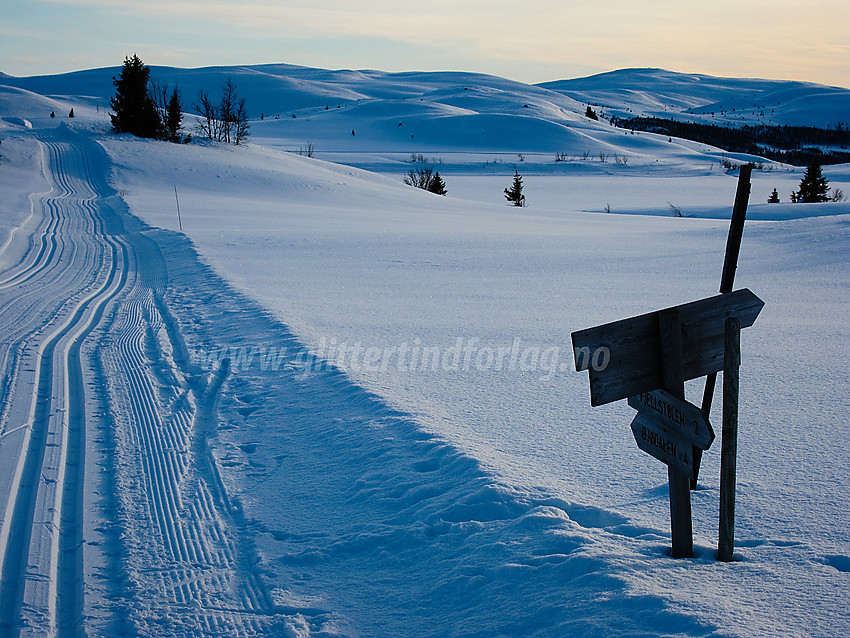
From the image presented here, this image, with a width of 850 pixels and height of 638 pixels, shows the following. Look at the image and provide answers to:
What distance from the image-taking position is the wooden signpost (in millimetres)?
3131

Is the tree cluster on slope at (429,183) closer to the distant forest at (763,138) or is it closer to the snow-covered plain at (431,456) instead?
the snow-covered plain at (431,456)

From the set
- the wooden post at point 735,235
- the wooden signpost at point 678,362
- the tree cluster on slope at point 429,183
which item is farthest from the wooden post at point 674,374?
the tree cluster on slope at point 429,183

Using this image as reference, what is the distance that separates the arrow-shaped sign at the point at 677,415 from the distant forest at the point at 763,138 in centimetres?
9218

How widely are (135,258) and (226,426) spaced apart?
9659 mm

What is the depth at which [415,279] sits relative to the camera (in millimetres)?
12766

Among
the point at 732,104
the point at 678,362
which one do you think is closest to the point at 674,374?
the point at 678,362

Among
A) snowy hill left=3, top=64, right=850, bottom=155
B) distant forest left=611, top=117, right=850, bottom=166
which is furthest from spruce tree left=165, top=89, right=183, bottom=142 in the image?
distant forest left=611, top=117, right=850, bottom=166

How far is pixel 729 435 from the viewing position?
10.8 feet

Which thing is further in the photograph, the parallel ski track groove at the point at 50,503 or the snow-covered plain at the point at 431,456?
the parallel ski track groove at the point at 50,503

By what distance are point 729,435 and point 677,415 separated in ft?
0.96

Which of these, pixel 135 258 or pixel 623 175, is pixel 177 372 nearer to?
pixel 135 258

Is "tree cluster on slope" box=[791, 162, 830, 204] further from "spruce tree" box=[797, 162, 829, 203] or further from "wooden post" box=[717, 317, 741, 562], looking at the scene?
"wooden post" box=[717, 317, 741, 562]

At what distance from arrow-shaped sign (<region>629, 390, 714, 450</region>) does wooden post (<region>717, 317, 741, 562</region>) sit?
213 mm

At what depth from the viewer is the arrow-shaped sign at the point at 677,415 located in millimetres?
3057
